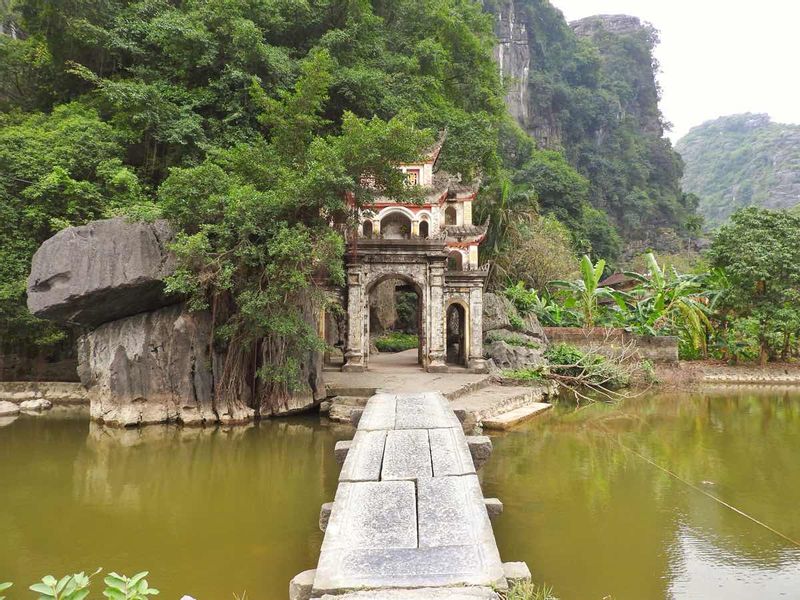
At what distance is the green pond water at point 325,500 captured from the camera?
5016mm

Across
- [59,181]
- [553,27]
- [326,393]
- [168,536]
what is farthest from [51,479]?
[553,27]

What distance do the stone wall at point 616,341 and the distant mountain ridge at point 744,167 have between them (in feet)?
128

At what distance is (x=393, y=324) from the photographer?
2673cm

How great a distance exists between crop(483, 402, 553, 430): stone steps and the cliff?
36.9 meters

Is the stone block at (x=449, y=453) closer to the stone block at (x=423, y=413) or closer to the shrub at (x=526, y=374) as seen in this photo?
the stone block at (x=423, y=413)

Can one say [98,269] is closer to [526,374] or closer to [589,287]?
[526,374]

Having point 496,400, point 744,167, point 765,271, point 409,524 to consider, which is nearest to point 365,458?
point 409,524

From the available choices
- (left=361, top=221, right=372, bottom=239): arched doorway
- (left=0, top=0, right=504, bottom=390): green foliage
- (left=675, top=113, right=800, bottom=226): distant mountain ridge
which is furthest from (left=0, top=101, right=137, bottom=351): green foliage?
(left=675, top=113, right=800, bottom=226): distant mountain ridge

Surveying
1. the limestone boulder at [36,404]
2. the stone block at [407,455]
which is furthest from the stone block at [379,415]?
the limestone boulder at [36,404]

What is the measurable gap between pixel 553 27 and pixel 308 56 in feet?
149

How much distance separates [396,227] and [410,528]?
14.6m

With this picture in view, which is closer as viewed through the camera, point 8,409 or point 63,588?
point 63,588

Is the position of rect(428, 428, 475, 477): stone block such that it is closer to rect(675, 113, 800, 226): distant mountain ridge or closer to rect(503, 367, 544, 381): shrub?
rect(503, 367, 544, 381): shrub

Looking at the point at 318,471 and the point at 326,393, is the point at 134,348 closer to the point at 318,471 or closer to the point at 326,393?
the point at 326,393
